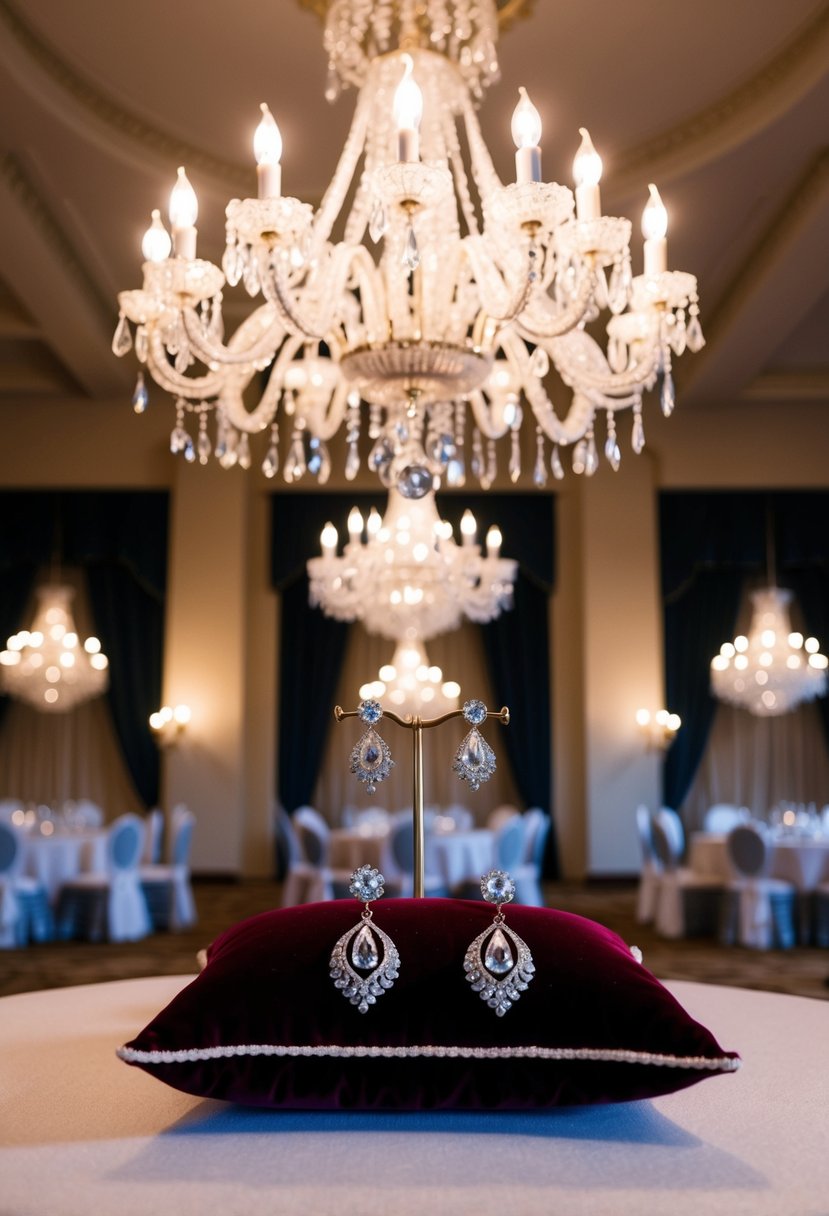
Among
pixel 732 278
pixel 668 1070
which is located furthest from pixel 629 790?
pixel 668 1070

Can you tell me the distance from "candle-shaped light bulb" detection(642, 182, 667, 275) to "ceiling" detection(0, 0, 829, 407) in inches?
77.0

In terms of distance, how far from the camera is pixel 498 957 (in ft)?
4.74

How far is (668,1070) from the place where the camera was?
4.58 ft

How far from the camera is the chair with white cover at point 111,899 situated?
26.0ft

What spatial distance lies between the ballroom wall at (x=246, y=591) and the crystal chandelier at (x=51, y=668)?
85 cm

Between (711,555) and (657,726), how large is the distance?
1.85 m

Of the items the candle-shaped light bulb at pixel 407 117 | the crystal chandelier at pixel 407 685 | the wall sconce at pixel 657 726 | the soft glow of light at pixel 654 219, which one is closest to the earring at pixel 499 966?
the candle-shaped light bulb at pixel 407 117

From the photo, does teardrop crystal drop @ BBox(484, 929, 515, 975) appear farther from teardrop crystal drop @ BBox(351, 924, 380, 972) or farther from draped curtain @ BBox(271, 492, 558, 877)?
draped curtain @ BBox(271, 492, 558, 877)

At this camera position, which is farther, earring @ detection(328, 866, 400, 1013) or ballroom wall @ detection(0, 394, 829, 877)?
ballroom wall @ detection(0, 394, 829, 877)

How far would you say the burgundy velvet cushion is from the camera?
1.42 m

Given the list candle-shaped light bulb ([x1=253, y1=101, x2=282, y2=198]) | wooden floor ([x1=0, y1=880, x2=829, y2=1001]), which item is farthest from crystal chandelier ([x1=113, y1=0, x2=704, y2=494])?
wooden floor ([x1=0, y1=880, x2=829, y2=1001])

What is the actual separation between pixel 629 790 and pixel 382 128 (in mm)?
7871

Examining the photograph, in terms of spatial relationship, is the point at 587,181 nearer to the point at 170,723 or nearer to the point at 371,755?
the point at 371,755

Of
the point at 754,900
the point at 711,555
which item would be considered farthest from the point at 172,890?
the point at 711,555
